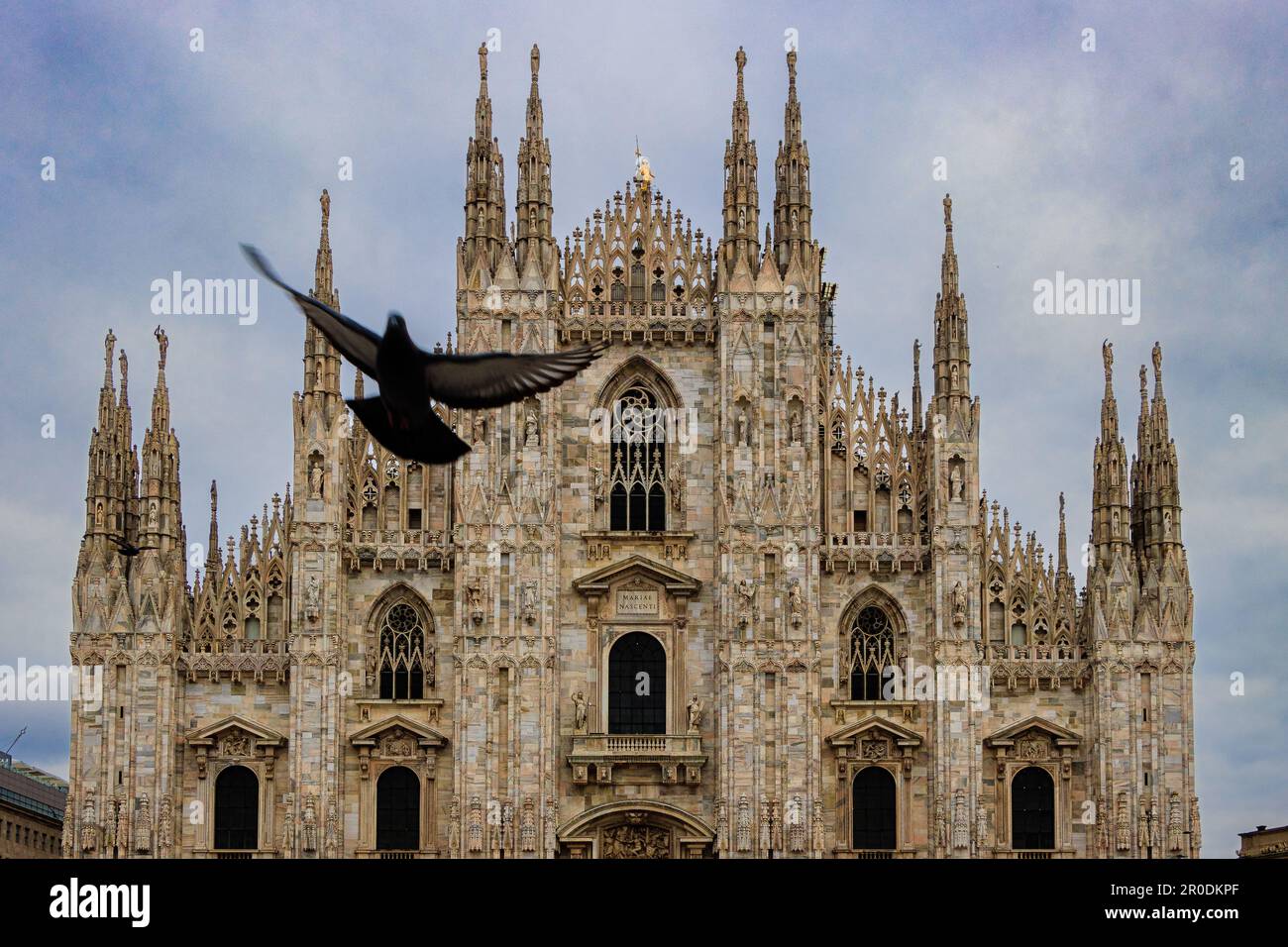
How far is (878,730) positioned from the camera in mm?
55844

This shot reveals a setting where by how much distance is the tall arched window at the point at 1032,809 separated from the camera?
184ft

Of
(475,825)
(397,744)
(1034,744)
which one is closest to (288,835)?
(397,744)

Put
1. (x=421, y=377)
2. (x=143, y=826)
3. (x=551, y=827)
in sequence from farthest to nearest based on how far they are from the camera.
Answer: (x=551, y=827) < (x=143, y=826) < (x=421, y=377)

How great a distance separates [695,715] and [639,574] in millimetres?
4102

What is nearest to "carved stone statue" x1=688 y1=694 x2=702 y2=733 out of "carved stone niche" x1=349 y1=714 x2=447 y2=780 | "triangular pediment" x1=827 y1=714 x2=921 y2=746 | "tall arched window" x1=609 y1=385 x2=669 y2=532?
"triangular pediment" x1=827 y1=714 x2=921 y2=746

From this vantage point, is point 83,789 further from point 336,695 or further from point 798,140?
point 798,140

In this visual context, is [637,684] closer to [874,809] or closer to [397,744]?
[397,744]

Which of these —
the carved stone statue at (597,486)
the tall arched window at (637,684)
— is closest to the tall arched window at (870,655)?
the tall arched window at (637,684)

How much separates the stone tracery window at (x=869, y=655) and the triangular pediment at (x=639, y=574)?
457 centimetres

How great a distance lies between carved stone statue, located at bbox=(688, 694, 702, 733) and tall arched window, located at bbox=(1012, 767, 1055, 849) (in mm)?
8544

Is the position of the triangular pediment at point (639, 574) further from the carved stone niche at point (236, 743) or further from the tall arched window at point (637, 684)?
the carved stone niche at point (236, 743)

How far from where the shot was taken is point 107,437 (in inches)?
2254

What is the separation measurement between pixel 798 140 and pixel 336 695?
19927 mm

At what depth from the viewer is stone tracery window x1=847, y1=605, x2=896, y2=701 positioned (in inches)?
2235
